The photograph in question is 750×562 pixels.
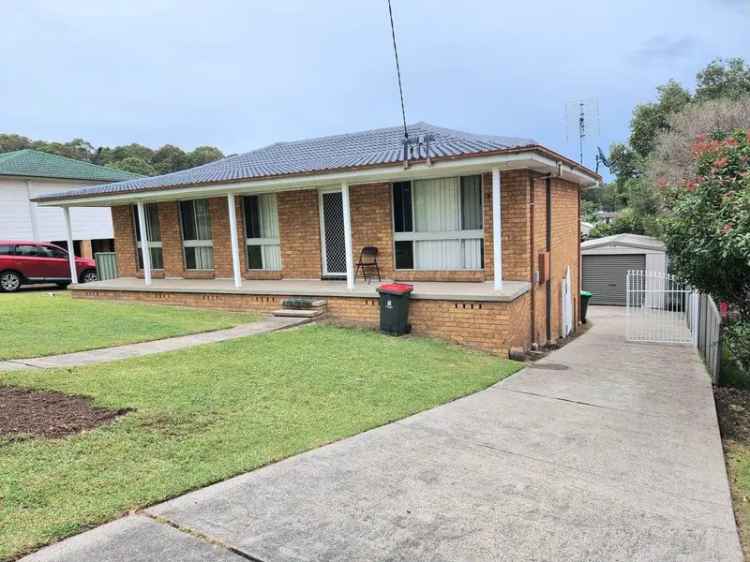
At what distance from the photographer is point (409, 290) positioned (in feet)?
32.1

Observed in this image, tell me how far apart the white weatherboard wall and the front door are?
17.6 metres

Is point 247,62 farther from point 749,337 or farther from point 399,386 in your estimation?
point 749,337

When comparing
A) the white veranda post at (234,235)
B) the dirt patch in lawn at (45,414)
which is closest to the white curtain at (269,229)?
the white veranda post at (234,235)

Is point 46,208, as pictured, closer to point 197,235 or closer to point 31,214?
point 31,214

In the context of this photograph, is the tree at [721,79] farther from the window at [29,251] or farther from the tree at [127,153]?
the tree at [127,153]

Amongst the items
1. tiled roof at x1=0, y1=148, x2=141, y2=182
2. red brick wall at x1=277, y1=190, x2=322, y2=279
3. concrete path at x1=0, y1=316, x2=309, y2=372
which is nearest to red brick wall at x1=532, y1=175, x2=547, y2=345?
concrete path at x1=0, y1=316, x2=309, y2=372

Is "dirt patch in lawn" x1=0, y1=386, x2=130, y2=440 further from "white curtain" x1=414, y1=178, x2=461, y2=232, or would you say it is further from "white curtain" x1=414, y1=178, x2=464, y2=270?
"white curtain" x1=414, y1=178, x2=461, y2=232

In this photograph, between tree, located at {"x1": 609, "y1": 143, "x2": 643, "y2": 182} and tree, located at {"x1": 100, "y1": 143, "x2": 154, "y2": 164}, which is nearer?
tree, located at {"x1": 609, "y1": 143, "x2": 643, "y2": 182}

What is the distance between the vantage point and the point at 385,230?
38.3 ft

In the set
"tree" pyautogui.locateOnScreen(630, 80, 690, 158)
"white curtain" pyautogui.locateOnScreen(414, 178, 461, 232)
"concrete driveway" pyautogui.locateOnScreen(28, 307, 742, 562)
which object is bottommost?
"concrete driveway" pyautogui.locateOnScreen(28, 307, 742, 562)

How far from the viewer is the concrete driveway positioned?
122 inches

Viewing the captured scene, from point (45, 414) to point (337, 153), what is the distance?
31.3ft

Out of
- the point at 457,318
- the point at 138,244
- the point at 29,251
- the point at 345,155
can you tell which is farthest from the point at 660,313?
the point at 29,251

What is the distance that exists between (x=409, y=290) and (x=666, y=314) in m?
12.9
